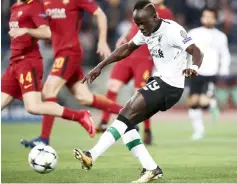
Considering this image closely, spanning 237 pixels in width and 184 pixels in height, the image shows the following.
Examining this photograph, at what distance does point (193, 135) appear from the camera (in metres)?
17.2

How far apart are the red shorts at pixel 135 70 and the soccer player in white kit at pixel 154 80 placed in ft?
15.6

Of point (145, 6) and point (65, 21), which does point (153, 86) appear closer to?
point (145, 6)

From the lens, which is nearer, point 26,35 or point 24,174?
point 24,174

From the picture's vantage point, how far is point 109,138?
9.66m

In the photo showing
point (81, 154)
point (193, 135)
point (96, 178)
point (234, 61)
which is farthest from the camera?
point (234, 61)

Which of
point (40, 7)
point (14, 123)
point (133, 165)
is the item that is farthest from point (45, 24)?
point (14, 123)

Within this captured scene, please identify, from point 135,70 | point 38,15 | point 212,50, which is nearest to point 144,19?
point 38,15

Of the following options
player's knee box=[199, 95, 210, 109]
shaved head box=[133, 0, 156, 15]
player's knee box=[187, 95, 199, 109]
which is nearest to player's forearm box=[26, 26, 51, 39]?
shaved head box=[133, 0, 156, 15]

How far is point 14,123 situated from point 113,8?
5.60 meters

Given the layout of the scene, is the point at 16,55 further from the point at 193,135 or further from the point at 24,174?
the point at 193,135

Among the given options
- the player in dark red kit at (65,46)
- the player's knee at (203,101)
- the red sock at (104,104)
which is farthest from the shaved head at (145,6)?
the player's knee at (203,101)

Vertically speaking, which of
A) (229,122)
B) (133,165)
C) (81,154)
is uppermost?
(81,154)

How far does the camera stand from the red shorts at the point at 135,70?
15.0 metres

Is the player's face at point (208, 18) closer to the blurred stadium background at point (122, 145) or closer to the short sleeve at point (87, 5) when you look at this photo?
the blurred stadium background at point (122, 145)
